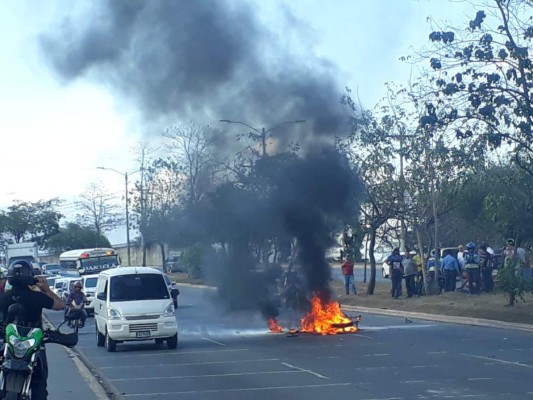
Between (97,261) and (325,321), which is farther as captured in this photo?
(97,261)

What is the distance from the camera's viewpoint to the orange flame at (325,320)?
860 inches

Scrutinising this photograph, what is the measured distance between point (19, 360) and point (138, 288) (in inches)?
490

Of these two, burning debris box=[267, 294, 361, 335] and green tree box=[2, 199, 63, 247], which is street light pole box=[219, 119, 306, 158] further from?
green tree box=[2, 199, 63, 247]

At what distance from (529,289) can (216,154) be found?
1140 centimetres

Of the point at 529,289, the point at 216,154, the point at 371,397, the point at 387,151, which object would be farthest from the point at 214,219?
the point at 371,397

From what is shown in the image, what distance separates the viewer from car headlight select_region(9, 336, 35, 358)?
7973 mm

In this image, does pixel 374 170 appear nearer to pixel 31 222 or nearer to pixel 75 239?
pixel 75 239

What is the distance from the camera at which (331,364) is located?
15.5 m

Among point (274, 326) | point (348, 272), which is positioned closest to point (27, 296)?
point (274, 326)

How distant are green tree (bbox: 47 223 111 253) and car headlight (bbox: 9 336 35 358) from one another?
258ft

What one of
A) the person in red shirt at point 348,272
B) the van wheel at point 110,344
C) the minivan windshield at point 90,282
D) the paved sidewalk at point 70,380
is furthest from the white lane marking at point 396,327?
the minivan windshield at point 90,282

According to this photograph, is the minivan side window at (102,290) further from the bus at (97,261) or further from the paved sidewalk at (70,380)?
the bus at (97,261)

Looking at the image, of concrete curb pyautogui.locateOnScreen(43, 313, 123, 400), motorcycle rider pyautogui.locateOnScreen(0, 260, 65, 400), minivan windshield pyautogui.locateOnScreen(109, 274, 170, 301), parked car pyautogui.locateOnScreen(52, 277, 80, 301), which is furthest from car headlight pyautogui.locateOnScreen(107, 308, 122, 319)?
parked car pyautogui.locateOnScreen(52, 277, 80, 301)

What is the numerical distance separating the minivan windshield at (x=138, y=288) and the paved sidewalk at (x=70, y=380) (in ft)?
5.86
